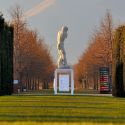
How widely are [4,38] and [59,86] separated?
1179 cm

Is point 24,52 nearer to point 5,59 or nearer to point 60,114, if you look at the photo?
point 5,59

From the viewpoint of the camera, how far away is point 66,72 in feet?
209

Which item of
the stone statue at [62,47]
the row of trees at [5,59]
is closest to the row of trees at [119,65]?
the row of trees at [5,59]

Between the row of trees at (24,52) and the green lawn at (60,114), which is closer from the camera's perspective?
the green lawn at (60,114)

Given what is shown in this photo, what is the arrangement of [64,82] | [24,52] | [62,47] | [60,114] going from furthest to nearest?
[24,52] → [62,47] → [64,82] → [60,114]

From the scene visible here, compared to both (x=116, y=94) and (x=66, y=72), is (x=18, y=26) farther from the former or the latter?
(x=116, y=94)

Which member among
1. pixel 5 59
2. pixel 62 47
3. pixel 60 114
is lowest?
pixel 60 114

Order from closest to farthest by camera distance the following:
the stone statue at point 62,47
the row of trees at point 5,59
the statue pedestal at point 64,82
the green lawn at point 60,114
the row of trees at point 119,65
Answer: the green lawn at point 60,114 → the row of trees at point 119,65 → the row of trees at point 5,59 → the statue pedestal at point 64,82 → the stone statue at point 62,47

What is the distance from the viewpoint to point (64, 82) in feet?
212

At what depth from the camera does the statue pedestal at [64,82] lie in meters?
63.3

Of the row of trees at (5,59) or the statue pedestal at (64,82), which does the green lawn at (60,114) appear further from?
the statue pedestal at (64,82)

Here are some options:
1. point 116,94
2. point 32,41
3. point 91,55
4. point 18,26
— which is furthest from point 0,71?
point 91,55

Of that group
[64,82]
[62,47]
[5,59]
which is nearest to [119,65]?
[5,59]

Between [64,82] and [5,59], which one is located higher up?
[5,59]
